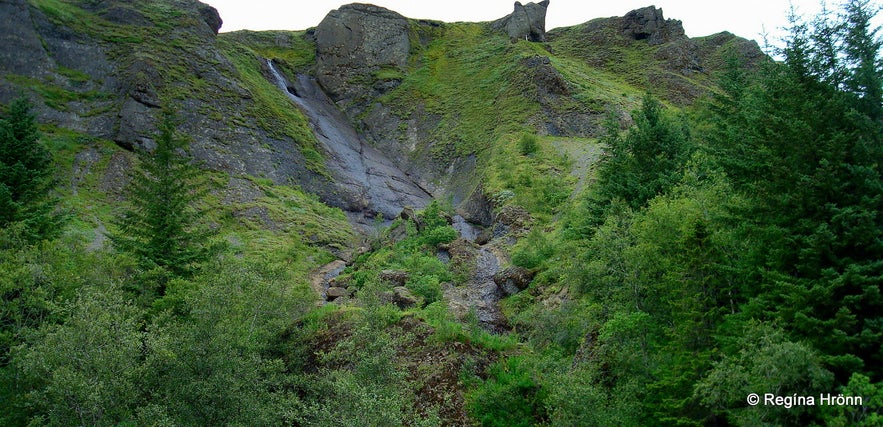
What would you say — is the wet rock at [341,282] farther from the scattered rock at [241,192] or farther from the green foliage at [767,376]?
the green foliage at [767,376]

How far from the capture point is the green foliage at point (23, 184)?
2900 centimetres

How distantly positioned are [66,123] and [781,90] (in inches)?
2305

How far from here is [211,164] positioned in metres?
58.3

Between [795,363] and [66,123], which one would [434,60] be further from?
[795,363]

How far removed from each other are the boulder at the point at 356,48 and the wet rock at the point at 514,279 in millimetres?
59587

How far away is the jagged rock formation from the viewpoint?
318 ft

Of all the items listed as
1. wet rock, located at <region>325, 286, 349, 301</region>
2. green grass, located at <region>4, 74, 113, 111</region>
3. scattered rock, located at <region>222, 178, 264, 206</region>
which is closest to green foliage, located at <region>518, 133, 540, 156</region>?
scattered rock, located at <region>222, 178, 264, 206</region>

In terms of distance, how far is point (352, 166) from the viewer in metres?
71.2

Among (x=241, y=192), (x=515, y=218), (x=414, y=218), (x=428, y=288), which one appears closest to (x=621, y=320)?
(x=428, y=288)

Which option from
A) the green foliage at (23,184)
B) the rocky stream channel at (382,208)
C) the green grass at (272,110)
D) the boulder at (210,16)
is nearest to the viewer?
the green foliage at (23,184)

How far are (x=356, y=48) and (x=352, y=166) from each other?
3199cm

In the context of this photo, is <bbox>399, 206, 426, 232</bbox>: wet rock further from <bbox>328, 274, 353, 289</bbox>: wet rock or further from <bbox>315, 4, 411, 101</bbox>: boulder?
<bbox>315, 4, 411, 101</bbox>: boulder

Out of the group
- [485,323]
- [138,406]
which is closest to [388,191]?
[485,323]

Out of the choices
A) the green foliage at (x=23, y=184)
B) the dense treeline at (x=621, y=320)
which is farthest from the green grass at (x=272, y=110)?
the dense treeline at (x=621, y=320)
